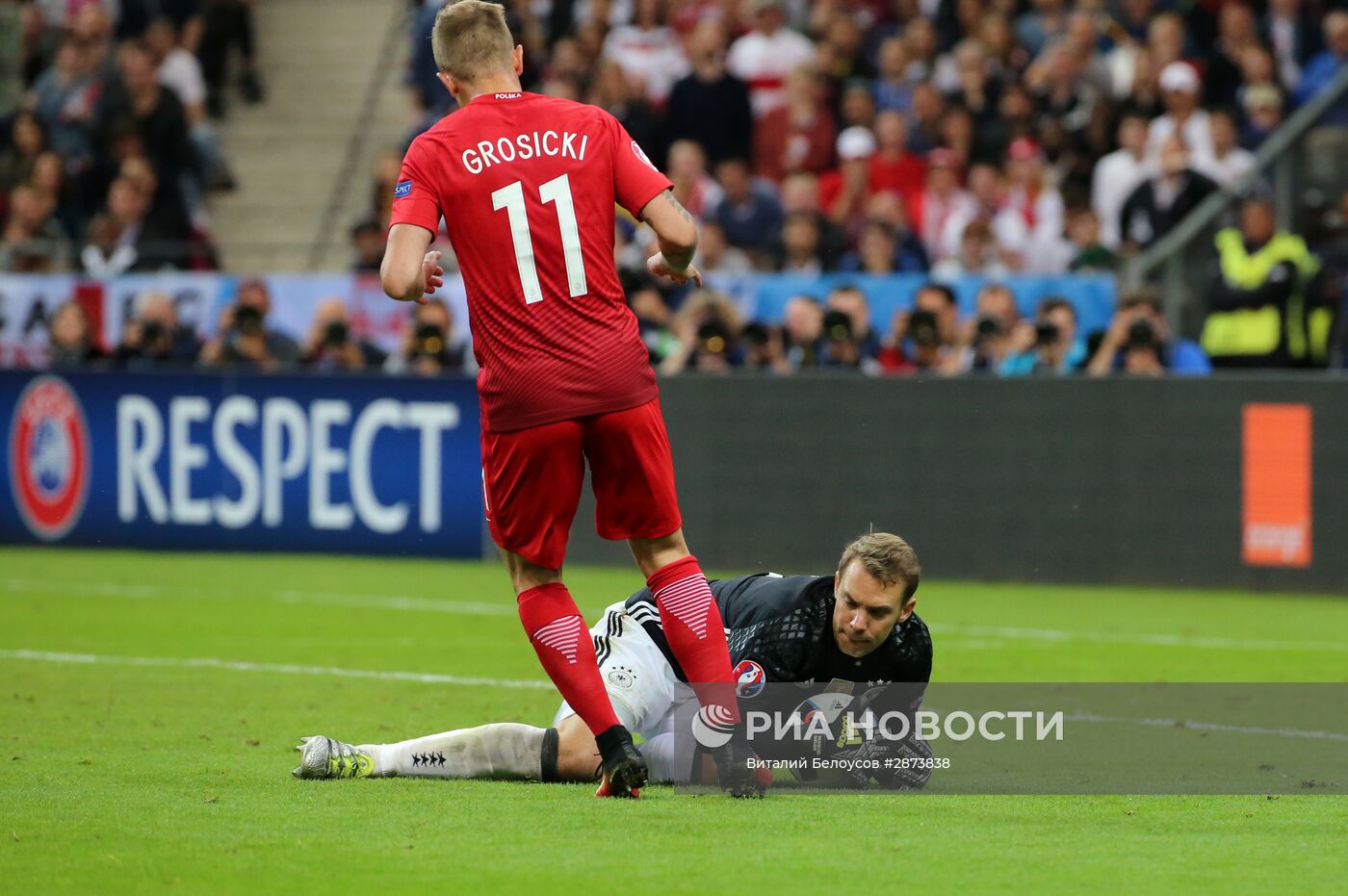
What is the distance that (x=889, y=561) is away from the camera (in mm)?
6402

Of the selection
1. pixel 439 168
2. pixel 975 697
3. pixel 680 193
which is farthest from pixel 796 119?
pixel 439 168

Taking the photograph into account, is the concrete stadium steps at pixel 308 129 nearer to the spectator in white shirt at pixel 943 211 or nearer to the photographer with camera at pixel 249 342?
the photographer with camera at pixel 249 342

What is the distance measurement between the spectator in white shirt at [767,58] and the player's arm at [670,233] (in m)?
13.4

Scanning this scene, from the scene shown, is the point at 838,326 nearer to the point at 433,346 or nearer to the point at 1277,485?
the point at 433,346

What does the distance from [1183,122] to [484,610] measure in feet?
22.9

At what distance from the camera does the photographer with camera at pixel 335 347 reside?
57.1 ft

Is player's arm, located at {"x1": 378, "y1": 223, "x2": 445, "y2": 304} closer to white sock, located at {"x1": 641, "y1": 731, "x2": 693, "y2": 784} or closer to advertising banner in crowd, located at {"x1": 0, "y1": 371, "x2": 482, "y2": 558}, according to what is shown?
white sock, located at {"x1": 641, "y1": 731, "x2": 693, "y2": 784}

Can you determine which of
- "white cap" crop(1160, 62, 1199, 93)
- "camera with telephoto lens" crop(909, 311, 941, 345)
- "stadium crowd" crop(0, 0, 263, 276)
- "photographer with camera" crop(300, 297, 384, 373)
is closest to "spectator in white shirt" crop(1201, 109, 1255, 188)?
"white cap" crop(1160, 62, 1199, 93)

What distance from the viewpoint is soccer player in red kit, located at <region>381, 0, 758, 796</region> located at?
632 centimetres

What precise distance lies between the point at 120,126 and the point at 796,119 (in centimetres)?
719

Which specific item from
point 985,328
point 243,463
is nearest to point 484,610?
point 985,328

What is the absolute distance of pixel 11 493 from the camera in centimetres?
1831

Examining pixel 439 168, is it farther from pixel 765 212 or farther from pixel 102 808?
pixel 765 212

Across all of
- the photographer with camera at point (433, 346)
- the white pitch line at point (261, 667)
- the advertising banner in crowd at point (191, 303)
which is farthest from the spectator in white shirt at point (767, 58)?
the white pitch line at point (261, 667)
